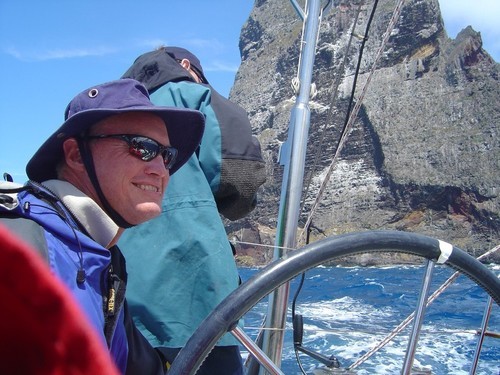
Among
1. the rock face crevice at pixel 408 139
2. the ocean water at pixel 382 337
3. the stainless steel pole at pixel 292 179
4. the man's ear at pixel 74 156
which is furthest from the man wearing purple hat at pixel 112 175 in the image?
the rock face crevice at pixel 408 139

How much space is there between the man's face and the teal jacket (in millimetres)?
176

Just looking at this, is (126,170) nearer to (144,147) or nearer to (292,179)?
(144,147)

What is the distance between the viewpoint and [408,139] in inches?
2115

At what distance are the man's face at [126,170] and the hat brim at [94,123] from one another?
0.03 metres

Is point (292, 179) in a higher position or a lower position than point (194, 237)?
higher

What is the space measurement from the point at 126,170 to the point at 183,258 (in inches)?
11.2

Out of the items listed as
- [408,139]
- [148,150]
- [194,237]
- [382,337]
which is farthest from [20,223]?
[408,139]

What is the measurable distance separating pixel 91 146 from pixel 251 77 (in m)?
67.6

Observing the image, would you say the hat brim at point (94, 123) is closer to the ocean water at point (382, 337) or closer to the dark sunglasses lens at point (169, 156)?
the dark sunglasses lens at point (169, 156)

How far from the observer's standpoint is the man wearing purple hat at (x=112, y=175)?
2.77ft

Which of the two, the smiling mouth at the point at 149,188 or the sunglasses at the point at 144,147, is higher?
the sunglasses at the point at 144,147

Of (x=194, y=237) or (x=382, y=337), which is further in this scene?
(x=382, y=337)

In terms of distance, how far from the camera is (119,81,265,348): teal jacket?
1226mm

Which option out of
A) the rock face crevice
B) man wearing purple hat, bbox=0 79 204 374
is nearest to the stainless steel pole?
man wearing purple hat, bbox=0 79 204 374
